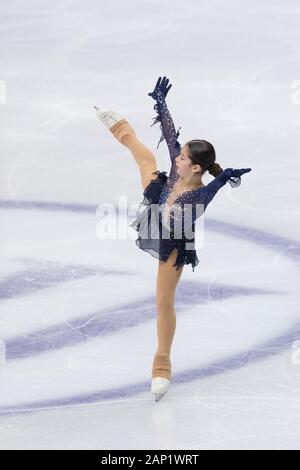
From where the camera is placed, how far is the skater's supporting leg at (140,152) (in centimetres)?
632

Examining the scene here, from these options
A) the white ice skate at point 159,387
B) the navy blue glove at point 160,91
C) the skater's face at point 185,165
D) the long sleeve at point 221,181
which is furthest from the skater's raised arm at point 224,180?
the white ice skate at point 159,387

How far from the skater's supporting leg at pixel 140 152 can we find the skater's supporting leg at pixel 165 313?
14.9 inches

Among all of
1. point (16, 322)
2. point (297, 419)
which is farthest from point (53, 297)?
point (297, 419)

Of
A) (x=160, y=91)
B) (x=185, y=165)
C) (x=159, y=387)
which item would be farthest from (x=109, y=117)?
(x=159, y=387)

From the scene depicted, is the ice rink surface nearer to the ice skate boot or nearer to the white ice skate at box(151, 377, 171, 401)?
the white ice skate at box(151, 377, 171, 401)

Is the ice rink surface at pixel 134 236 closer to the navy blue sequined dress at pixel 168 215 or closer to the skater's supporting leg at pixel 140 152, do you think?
the navy blue sequined dress at pixel 168 215

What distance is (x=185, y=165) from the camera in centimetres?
617

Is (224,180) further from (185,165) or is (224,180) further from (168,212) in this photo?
(168,212)

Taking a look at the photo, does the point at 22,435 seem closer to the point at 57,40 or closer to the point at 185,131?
the point at 185,131

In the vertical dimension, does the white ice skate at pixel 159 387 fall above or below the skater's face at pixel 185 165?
below

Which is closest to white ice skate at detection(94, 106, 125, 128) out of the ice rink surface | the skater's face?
the skater's face

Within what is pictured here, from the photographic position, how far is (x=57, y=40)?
1083 centimetres

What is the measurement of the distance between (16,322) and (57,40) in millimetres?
4274

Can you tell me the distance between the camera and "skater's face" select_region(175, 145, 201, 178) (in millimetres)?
6152
